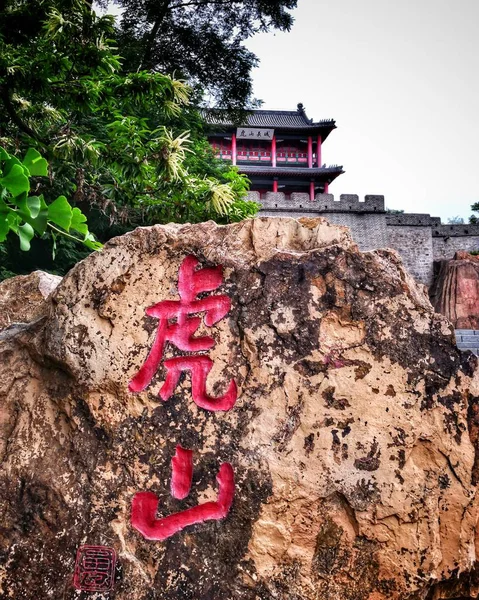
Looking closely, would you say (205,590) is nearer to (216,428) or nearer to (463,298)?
(216,428)

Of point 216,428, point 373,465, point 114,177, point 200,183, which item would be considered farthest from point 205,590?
point 114,177

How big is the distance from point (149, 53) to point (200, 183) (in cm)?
515

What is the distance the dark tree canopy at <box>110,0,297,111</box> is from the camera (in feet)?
32.3

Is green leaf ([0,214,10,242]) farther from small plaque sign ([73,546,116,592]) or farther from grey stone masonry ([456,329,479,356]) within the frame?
grey stone masonry ([456,329,479,356])

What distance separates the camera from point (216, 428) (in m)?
2.26

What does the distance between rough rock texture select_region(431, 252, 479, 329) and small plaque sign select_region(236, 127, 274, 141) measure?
8863mm

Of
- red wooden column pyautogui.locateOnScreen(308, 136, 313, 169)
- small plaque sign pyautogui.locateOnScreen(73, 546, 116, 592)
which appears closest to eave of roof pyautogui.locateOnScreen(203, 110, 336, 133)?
red wooden column pyautogui.locateOnScreen(308, 136, 313, 169)

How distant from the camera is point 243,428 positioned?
2.23 m

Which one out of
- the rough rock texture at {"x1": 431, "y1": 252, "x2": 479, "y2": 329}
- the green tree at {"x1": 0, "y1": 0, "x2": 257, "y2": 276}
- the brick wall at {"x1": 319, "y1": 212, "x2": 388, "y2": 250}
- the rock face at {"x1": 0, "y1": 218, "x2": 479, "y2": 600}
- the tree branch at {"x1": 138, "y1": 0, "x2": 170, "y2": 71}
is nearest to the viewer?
the rock face at {"x1": 0, "y1": 218, "x2": 479, "y2": 600}

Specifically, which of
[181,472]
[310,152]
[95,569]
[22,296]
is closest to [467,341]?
[22,296]

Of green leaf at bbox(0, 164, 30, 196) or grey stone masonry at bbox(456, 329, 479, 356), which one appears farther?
grey stone masonry at bbox(456, 329, 479, 356)

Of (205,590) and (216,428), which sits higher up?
(216,428)

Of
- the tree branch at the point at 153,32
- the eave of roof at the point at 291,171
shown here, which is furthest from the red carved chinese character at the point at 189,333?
the eave of roof at the point at 291,171

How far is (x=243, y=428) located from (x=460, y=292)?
14174 millimetres
